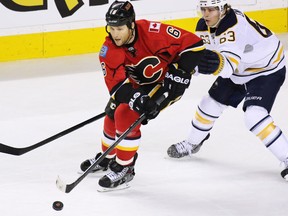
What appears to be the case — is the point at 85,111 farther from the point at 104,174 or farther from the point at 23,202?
the point at 23,202

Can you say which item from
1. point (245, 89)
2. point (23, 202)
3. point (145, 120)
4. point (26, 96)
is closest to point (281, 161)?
point (245, 89)

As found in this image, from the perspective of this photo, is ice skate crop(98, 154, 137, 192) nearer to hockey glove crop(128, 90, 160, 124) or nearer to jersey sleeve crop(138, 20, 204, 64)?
hockey glove crop(128, 90, 160, 124)

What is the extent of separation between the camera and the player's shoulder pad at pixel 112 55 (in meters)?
4.18

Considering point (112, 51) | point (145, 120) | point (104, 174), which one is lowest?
point (104, 174)

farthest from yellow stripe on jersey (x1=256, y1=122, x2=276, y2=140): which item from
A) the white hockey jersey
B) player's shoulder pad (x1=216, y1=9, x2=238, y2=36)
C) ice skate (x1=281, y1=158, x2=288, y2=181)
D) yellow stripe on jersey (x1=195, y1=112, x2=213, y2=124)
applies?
player's shoulder pad (x1=216, y1=9, x2=238, y2=36)

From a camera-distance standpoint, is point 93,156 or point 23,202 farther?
point 93,156

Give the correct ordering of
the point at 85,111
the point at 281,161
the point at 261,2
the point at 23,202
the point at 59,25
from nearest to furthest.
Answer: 1. the point at 23,202
2. the point at 281,161
3. the point at 85,111
4. the point at 59,25
5. the point at 261,2

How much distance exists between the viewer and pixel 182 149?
484 cm

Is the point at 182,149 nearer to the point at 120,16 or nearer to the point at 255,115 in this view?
the point at 255,115

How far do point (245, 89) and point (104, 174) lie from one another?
0.86m

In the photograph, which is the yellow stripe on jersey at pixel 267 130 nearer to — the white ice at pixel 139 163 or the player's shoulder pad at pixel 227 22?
the white ice at pixel 139 163

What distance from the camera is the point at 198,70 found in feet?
14.5

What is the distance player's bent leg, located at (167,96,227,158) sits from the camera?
185 inches


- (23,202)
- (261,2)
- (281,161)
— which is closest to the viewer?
(23,202)
